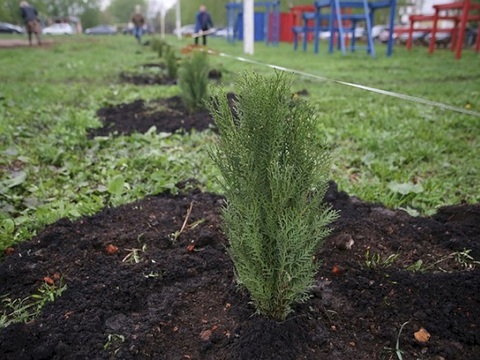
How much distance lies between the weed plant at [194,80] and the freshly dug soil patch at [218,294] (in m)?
3.16

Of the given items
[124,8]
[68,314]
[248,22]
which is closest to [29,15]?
[248,22]

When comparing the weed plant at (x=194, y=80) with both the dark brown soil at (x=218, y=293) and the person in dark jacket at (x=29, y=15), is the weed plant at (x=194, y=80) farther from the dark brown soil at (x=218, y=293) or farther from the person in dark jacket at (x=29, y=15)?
the person in dark jacket at (x=29, y=15)

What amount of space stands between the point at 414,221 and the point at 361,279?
0.85 m

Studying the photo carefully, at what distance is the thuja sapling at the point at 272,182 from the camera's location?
1.47 meters

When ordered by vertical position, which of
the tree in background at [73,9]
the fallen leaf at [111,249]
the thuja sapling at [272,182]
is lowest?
the fallen leaf at [111,249]

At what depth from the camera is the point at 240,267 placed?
5.43 ft

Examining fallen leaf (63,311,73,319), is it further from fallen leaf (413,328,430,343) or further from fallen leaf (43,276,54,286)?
fallen leaf (413,328,430,343)

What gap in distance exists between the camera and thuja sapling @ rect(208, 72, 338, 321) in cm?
147

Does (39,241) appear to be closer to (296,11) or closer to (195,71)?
(195,71)

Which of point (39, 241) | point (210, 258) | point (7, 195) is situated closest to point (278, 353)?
point (210, 258)

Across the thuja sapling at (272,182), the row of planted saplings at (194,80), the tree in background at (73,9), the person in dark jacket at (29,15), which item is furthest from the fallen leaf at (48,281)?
the tree in background at (73,9)

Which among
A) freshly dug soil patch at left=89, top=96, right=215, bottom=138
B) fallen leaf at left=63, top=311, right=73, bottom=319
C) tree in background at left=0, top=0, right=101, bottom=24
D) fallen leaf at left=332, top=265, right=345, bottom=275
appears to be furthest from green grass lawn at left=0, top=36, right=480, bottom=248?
tree in background at left=0, top=0, right=101, bottom=24

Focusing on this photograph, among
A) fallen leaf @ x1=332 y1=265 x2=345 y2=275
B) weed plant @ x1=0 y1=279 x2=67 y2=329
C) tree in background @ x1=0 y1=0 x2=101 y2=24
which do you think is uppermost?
tree in background @ x1=0 y1=0 x2=101 y2=24

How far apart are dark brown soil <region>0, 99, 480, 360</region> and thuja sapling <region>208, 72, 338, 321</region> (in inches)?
8.8
